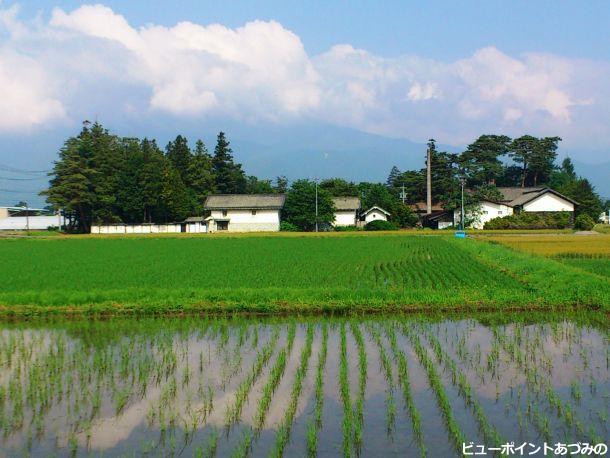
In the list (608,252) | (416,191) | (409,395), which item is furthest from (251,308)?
(416,191)

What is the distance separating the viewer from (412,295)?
13273 mm

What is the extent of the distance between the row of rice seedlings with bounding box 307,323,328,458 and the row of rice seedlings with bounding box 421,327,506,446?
1.54m

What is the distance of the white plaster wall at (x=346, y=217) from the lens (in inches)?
2297

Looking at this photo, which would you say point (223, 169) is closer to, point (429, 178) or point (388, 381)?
point (429, 178)

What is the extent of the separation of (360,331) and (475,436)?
496cm

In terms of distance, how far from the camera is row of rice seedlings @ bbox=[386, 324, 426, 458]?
5.62m

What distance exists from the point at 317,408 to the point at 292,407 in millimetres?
260

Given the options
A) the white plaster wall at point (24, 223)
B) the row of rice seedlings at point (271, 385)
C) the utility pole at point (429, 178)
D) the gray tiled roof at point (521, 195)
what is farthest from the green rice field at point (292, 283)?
the white plaster wall at point (24, 223)

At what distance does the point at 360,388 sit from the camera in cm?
709

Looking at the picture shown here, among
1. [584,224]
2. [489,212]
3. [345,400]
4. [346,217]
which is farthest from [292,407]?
[346,217]

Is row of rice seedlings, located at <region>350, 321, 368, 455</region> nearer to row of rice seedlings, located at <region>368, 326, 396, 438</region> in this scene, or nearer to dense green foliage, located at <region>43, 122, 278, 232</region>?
row of rice seedlings, located at <region>368, 326, 396, 438</region>

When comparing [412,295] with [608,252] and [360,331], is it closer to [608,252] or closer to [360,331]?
[360,331]

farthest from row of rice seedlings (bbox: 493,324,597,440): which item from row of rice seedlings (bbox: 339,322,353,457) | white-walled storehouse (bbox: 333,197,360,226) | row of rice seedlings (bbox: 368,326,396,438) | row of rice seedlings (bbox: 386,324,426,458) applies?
white-walled storehouse (bbox: 333,197,360,226)

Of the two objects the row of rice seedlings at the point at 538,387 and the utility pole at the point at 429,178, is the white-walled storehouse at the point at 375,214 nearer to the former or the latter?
the utility pole at the point at 429,178
